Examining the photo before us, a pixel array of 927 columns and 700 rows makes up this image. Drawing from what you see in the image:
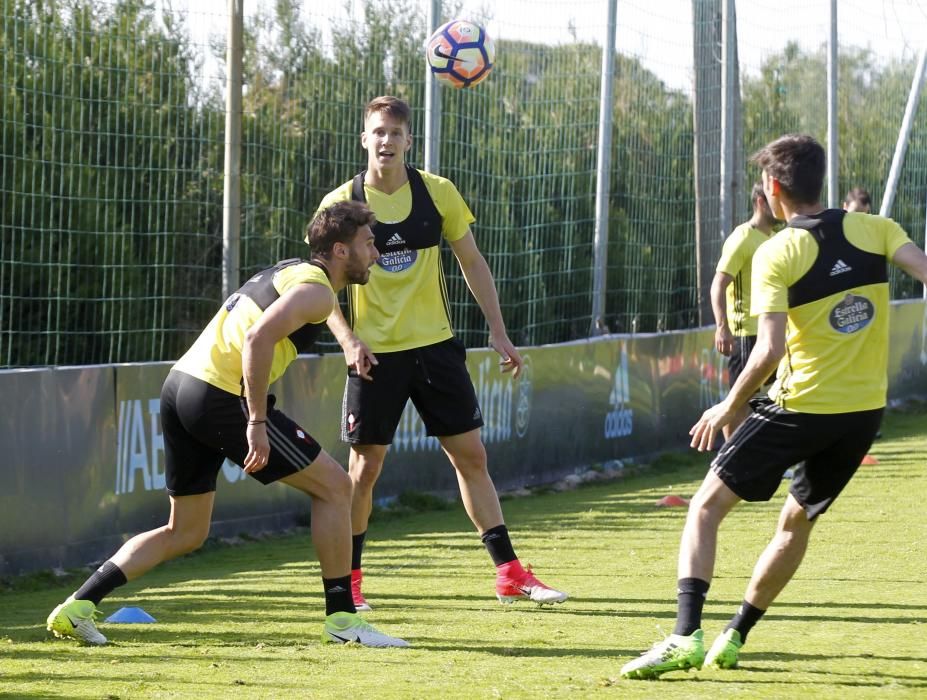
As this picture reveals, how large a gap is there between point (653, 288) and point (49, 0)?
7.56 meters

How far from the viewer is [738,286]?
1081 centimetres

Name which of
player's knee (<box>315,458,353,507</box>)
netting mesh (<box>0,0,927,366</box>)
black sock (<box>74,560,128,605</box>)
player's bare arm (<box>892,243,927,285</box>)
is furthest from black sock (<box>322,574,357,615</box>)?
netting mesh (<box>0,0,927,366</box>)

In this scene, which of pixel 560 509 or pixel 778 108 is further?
pixel 778 108

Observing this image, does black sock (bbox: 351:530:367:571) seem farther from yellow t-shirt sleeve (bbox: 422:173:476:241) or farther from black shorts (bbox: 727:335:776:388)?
black shorts (bbox: 727:335:776:388)

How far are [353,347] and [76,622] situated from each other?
1723mm

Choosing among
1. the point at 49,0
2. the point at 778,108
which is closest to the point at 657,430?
the point at 778,108

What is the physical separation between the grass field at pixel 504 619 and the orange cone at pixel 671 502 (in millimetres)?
383

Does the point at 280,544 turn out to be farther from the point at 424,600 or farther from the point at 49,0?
the point at 49,0

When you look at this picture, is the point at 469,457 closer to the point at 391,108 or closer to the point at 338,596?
the point at 338,596

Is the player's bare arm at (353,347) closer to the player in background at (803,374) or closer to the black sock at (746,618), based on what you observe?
the player in background at (803,374)

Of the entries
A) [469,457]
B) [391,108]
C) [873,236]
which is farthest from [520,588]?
[873,236]

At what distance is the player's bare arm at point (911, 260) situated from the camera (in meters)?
5.39

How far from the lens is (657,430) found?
573 inches

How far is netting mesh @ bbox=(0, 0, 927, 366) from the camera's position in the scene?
9.25 m
